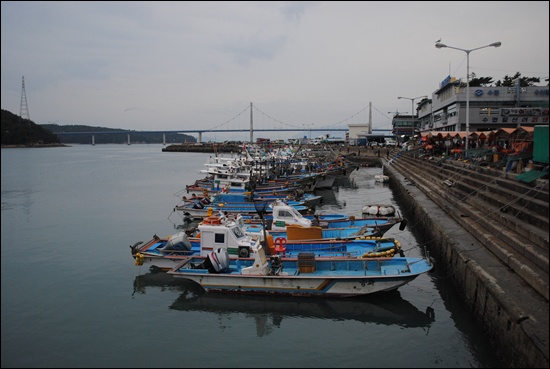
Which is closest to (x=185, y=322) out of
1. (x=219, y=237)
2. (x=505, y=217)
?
(x=219, y=237)

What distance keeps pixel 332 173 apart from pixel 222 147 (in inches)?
3928

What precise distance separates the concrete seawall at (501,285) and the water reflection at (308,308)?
1.89m

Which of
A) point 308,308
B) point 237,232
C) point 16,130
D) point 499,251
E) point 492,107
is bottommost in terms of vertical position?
point 308,308

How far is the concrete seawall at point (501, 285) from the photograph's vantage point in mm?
8406

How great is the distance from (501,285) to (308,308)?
5908 mm

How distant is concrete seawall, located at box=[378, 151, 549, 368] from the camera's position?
331 inches

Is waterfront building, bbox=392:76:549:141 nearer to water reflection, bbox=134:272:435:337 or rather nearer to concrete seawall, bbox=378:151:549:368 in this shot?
concrete seawall, bbox=378:151:549:368

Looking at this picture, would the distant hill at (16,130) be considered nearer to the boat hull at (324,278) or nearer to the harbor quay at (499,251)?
the boat hull at (324,278)

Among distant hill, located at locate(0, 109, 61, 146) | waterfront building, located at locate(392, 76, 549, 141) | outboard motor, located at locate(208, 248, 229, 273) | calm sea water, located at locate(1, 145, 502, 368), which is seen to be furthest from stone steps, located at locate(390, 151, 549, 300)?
waterfront building, located at locate(392, 76, 549, 141)

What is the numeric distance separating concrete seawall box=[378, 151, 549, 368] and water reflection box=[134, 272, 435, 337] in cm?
189

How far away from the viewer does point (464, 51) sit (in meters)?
26.1

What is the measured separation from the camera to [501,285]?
1039 centimetres

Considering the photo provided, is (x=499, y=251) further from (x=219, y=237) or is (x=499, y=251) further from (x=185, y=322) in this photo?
(x=185, y=322)

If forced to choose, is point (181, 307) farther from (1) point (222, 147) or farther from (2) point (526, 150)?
(1) point (222, 147)
